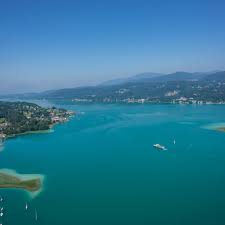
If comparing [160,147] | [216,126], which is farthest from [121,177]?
[216,126]

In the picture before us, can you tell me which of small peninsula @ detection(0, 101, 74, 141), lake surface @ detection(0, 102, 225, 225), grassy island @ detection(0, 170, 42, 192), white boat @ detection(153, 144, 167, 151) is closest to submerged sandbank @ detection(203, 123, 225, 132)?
lake surface @ detection(0, 102, 225, 225)

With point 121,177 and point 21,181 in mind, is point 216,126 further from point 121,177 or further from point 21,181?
point 21,181

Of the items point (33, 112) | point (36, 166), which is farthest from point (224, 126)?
point (33, 112)

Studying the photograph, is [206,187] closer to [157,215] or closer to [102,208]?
[157,215]

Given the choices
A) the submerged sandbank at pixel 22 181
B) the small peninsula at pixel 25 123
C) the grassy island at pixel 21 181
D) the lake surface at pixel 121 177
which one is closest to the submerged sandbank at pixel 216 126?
the lake surface at pixel 121 177

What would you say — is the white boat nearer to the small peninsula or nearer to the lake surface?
the lake surface
